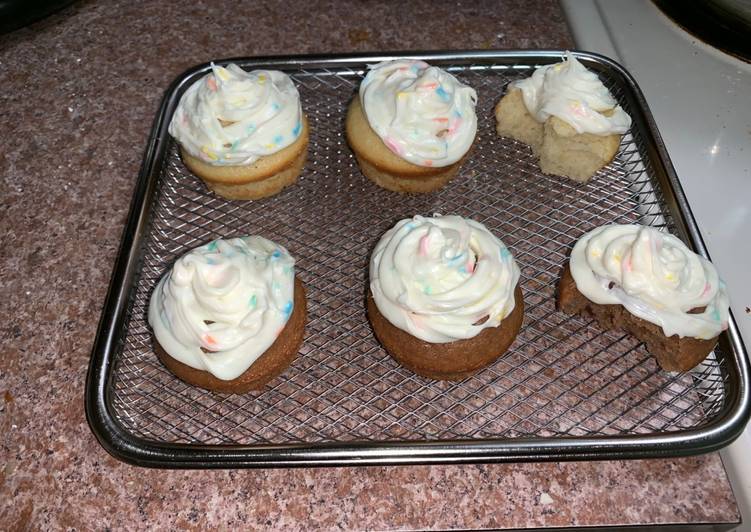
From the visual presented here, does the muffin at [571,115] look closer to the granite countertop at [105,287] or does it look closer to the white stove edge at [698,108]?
the white stove edge at [698,108]

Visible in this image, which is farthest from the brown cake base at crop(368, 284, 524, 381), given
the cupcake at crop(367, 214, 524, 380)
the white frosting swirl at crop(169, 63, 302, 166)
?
the white frosting swirl at crop(169, 63, 302, 166)

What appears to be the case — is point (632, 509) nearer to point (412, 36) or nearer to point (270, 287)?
point (270, 287)

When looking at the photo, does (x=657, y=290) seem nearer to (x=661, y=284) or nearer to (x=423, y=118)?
(x=661, y=284)

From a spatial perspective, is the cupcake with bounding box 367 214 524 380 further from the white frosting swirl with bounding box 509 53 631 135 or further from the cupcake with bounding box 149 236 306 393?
the white frosting swirl with bounding box 509 53 631 135

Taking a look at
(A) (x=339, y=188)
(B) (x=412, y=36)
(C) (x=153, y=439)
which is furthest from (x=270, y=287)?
(B) (x=412, y=36)

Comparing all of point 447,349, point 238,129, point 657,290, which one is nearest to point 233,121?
point 238,129

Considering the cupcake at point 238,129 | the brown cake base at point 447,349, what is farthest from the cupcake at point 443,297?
the cupcake at point 238,129

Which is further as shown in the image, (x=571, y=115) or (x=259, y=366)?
(x=571, y=115)

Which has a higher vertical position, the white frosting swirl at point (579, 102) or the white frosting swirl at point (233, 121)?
the white frosting swirl at point (579, 102)
